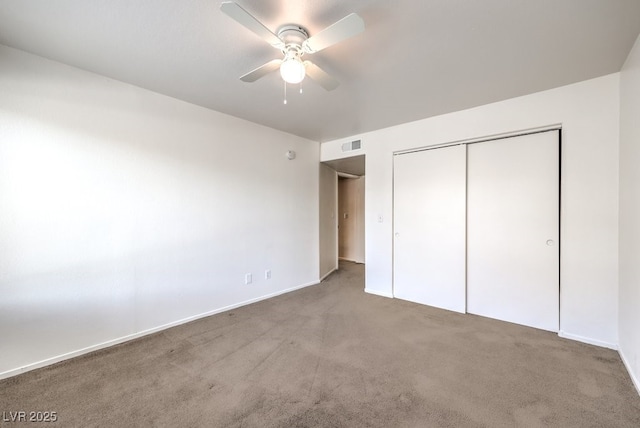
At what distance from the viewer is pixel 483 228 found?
298cm

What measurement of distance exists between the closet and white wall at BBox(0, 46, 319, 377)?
6.86ft

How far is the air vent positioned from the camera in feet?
13.1

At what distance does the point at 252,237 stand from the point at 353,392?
2.25 m

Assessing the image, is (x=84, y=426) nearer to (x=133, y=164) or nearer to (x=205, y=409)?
(x=205, y=409)

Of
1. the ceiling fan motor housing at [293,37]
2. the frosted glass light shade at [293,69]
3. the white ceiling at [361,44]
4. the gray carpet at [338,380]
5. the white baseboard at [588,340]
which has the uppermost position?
the white ceiling at [361,44]

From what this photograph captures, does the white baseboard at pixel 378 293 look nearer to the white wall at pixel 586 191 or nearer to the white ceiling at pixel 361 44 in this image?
the white wall at pixel 586 191

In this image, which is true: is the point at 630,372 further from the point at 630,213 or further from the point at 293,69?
the point at 293,69

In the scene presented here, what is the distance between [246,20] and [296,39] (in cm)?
40

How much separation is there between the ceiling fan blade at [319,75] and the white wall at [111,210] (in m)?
1.68

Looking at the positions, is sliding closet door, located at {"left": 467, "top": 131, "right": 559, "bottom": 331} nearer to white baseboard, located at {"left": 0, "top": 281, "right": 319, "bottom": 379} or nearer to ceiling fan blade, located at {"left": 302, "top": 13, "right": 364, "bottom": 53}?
ceiling fan blade, located at {"left": 302, "top": 13, "right": 364, "bottom": 53}

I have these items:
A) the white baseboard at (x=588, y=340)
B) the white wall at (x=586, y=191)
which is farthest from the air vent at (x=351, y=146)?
the white baseboard at (x=588, y=340)

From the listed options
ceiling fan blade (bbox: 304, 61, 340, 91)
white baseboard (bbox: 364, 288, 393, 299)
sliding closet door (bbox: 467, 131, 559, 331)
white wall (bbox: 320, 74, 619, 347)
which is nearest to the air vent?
sliding closet door (bbox: 467, 131, 559, 331)

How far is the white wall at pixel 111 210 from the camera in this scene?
1932mm

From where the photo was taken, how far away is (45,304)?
202cm
